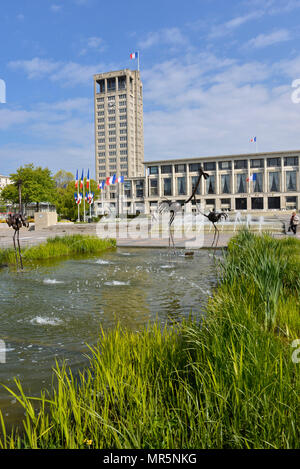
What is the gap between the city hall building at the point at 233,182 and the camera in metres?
91.1

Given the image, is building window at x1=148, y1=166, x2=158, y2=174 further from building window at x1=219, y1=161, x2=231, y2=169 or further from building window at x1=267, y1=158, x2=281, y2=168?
building window at x1=267, y1=158, x2=281, y2=168

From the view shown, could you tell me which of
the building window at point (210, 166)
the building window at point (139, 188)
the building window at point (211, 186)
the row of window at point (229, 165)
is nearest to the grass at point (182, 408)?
the row of window at point (229, 165)

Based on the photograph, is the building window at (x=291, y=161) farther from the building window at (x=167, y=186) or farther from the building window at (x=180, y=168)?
the building window at (x=167, y=186)

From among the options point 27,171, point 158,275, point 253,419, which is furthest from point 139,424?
point 27,171

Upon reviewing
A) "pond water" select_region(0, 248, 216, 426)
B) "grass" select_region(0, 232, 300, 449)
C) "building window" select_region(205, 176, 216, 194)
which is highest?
"building window" select_region(205, 176, 216, 194)

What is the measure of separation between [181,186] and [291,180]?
30.8m

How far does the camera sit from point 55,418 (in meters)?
2.24

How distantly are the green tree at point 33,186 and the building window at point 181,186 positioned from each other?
5024cm

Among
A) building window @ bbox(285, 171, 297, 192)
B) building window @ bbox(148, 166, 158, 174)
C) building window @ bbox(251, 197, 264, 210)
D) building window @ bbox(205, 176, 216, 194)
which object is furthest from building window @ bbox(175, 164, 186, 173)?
building window @ bbox(285, 171, 297, 192)

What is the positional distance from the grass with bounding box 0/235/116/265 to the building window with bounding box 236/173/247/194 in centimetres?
8483

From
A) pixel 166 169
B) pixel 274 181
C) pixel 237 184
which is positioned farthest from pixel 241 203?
pixel 166 169

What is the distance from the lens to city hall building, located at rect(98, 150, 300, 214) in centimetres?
9106

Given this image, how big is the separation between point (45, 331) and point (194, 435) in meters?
3.45
